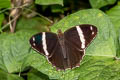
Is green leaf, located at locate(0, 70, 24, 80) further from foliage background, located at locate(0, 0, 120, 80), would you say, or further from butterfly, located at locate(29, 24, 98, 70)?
butterfly, located at locate(29, 24, 98, 70)

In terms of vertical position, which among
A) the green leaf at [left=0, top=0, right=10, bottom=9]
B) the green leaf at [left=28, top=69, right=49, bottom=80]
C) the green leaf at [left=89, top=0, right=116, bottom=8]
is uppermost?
the green leaf at [left=0, top=0, right=10, bottom=9]

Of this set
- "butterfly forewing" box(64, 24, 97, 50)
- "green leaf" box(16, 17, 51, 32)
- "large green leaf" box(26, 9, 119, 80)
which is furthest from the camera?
"green leaf" box(16, 17, 51, 32)

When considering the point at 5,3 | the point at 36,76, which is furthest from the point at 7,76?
the point at 5,3

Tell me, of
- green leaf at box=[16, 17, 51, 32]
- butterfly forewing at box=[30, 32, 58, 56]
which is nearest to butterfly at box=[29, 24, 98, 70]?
butterfly forewing at box=[30, 32, 58, 56]

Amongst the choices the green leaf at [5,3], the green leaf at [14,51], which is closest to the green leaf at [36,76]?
the green leaf at [14,51]

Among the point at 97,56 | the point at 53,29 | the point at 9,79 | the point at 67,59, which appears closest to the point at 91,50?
the point at 97,56

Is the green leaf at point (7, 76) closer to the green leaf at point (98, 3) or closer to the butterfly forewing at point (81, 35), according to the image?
the butterfly forewing at point (81, 35)
